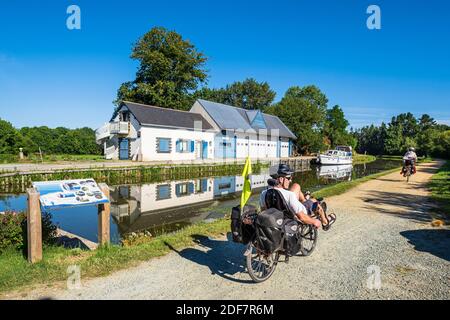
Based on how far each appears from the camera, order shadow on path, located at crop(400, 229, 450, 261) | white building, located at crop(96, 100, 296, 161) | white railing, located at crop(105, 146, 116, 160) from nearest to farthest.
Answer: shadow on path, located at crop(400, 229, 450, 261)
white building, located at crop(96, 100, 296, 161)
white railing, located at crop(105, 146, 116, 160)

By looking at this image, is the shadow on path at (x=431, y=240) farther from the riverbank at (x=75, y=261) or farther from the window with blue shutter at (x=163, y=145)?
the window with blue shutter at (x=163, y=145)

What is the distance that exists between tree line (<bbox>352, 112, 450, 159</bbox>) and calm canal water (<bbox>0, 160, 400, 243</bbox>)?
46807 millimetres

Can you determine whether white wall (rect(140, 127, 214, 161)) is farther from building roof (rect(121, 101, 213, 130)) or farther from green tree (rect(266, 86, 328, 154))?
green tree (rect(266, 86, 328, 154))

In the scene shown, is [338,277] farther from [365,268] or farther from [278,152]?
[278,152]

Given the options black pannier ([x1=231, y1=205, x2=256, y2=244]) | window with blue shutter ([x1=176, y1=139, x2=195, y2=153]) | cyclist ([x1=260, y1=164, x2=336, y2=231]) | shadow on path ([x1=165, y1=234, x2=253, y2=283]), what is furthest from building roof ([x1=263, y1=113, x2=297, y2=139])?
black pannier ([x1=231, y1=205, x2=256, y2=244])

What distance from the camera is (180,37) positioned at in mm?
42656

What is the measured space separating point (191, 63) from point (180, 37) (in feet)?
12.4

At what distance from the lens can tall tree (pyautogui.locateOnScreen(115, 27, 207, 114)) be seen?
4075 centimetres

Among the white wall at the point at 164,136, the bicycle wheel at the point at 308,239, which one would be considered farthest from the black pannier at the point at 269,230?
the white wall at the point at 164,136

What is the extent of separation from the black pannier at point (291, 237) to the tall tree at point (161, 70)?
126 ft

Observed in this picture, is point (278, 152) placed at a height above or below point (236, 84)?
below

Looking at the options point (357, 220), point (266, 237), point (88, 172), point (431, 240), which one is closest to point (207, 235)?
point (266, 237)

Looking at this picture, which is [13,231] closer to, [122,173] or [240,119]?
[122,173]

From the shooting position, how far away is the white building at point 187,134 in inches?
1152
